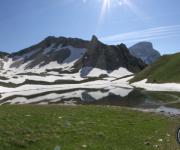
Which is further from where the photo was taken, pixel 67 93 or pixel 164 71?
pixel 164 71

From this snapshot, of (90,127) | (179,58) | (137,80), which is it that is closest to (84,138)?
(90,127)

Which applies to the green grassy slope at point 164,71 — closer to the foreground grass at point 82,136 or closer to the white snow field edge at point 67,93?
the white snow field edge at point 67,93

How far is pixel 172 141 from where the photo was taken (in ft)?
76.3

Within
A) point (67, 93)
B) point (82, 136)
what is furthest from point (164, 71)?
point (82, 136)

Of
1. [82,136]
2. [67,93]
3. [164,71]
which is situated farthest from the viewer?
[164,71]

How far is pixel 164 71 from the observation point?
13425 centimetres

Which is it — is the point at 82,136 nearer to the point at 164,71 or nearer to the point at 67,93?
the point at 67,93

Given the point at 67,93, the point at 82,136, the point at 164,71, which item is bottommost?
the point at 82,136

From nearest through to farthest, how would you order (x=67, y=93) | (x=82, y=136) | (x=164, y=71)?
(x=82, y=136) → (x=67, y=93) → (x=164, y=71)

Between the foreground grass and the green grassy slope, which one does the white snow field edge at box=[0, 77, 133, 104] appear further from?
the foreground grass

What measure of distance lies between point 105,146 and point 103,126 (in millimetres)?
8144

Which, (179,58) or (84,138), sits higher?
(179,58)

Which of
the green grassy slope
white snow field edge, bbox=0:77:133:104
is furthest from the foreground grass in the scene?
the green grassy slope

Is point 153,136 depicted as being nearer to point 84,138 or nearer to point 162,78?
point 84,138
